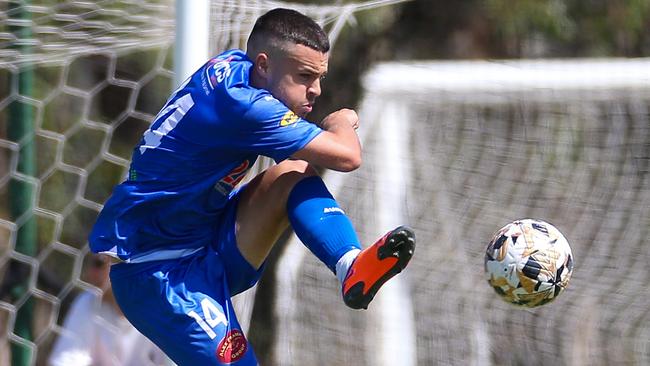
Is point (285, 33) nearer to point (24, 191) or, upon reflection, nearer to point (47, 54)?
point (47, 54)

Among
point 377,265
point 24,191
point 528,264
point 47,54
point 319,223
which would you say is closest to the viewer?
point 377,265

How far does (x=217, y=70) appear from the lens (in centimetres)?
383

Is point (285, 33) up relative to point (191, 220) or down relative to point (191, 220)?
up

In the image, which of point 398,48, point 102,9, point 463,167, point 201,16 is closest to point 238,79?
point 201,16

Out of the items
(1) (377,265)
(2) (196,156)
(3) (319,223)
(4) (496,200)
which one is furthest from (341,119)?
(4) (496,200)

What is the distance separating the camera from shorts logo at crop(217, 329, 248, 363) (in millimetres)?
3855

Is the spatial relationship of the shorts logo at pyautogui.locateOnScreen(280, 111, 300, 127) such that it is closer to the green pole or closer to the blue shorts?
the blue shorts

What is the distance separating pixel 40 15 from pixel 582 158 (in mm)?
2747

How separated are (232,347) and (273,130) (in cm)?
71

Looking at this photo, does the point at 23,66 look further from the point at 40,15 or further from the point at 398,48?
the point at 398,48

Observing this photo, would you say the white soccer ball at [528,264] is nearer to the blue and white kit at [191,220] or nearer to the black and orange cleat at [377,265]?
the black and orange cleat at [377,265]

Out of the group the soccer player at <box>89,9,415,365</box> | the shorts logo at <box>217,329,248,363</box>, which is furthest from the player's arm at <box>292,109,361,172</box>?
the shorts logo at <box>217,329,248,363</box>

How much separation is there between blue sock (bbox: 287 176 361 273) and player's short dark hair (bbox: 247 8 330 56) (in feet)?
1.46

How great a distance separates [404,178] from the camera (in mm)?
6227
